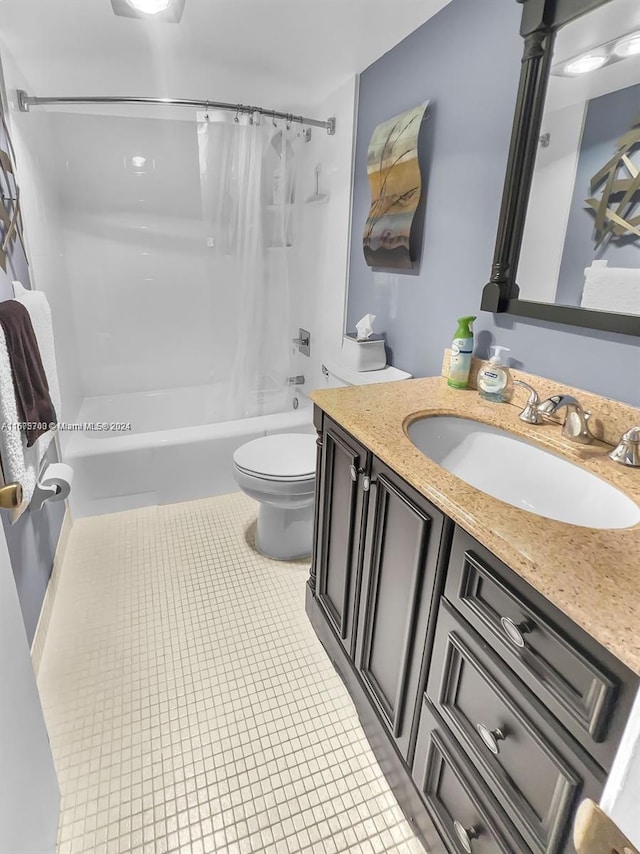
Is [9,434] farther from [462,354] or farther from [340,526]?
[462,354]

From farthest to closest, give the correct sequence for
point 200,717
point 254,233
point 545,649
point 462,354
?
1. point 254,233
2. point 462,354
3. point 200,717
4. point 545,649

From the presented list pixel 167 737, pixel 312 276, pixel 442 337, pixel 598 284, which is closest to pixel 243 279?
pixel 312 276

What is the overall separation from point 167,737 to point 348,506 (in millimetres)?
869

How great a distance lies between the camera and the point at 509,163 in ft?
4.38

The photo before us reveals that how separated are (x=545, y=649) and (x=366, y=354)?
1.56 m

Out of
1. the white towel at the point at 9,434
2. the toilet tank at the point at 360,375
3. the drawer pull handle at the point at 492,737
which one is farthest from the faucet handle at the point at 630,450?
the white towel at the point at 9,434

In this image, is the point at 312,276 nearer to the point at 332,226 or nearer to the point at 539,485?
the point at 332,226

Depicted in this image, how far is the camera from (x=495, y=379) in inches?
55.1

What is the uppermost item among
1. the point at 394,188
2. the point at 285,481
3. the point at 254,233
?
the point at 394,188

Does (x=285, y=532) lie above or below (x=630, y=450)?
below

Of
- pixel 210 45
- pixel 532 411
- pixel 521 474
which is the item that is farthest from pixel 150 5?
pixel 521 474

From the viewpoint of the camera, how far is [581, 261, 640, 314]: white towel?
1.08 metres

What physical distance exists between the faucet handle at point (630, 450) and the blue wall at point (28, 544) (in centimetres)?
162

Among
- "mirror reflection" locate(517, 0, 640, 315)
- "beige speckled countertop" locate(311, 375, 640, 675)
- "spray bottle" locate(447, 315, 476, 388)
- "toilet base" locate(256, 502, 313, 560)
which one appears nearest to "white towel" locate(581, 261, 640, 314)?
"mirror reflection" locate(517, 0, 640, 315)
